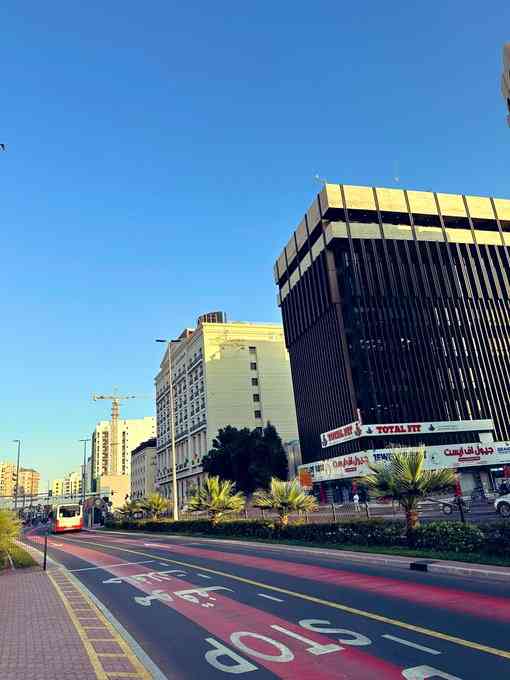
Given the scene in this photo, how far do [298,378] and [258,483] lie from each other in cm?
2733

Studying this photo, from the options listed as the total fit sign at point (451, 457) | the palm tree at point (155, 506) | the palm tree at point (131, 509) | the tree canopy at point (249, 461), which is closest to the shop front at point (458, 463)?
the total fit sign at point (451, 457)

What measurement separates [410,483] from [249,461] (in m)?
49.4

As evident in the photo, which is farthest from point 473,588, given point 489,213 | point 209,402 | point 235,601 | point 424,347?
point 489,213

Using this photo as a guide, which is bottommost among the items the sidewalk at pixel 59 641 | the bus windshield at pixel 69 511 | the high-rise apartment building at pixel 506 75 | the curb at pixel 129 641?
the curb at pixel 129 641

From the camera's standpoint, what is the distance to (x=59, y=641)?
29.4 feet

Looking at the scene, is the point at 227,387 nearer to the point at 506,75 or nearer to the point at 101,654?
the point at 506,75

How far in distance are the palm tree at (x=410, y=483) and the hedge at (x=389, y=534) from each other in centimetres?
77

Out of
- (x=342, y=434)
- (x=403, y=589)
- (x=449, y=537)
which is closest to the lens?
(x=403, y=589)

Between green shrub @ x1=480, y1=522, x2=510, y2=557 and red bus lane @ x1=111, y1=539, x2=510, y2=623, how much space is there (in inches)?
128

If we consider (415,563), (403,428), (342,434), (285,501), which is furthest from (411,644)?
(342,434)

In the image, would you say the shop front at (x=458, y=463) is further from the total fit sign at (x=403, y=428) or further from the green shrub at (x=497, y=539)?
the green shrub at (x=497, y=539)

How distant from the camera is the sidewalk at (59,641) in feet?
23.7

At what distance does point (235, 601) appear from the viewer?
11.7m

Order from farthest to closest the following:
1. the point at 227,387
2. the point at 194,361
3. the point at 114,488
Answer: the point at 114,488
the point at 194,361
the point at 227,387
